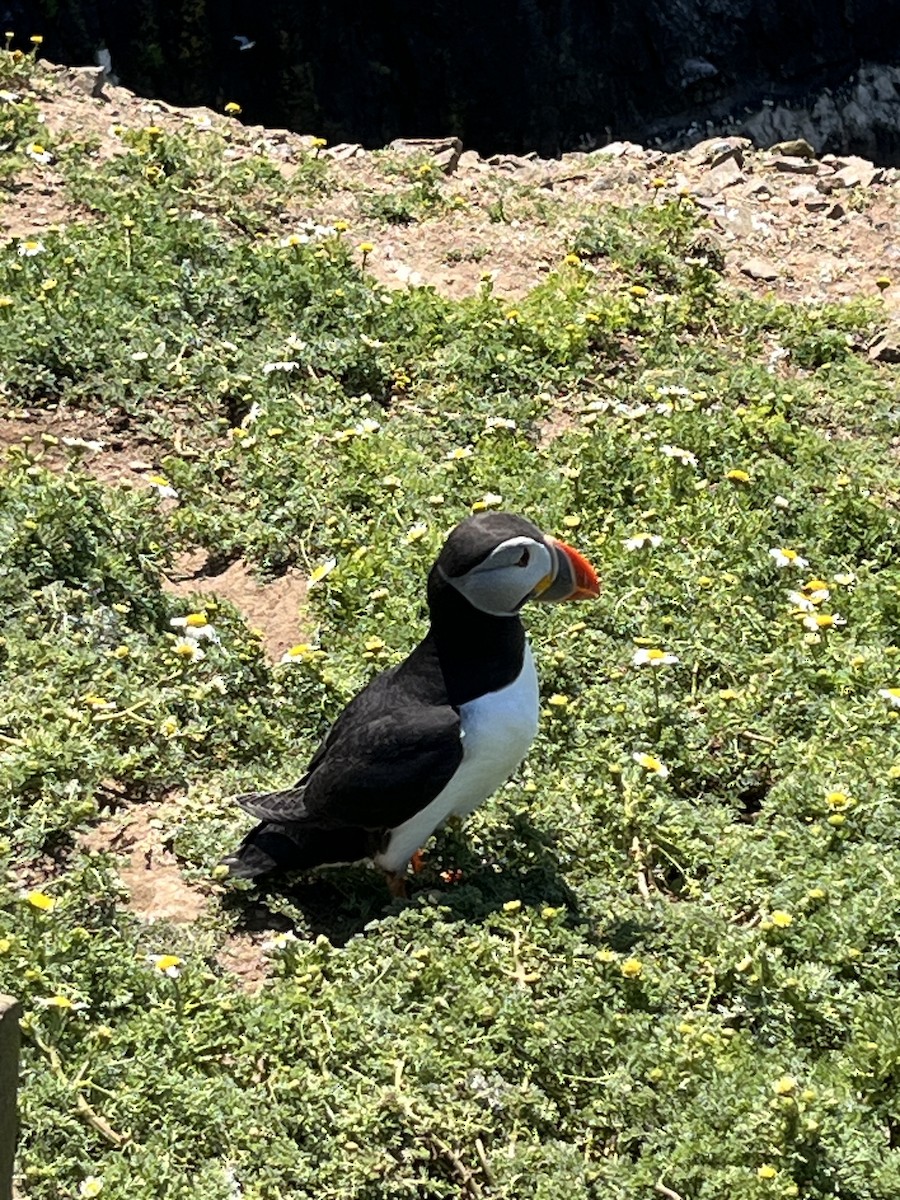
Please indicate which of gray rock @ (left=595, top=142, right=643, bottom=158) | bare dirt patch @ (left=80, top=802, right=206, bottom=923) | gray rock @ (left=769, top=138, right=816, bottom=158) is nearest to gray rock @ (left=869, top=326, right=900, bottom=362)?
gray rock @ (left=595, top=142, right=643, bottom=158)

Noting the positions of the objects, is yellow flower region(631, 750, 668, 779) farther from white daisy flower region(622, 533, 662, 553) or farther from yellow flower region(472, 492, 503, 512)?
yellow flower region(472, 492, 503, 512)

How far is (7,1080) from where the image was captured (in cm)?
262

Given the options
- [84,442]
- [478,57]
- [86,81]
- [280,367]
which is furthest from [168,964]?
[478,57]

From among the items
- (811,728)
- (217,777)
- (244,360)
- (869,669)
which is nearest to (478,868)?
(217,777)

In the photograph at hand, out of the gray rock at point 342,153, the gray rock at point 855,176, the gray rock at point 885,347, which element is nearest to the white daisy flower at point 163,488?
the gray rock at point 885,347

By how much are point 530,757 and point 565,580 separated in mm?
955

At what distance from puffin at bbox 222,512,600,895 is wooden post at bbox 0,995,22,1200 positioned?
182 cm

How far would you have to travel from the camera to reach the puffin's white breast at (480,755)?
4.51 meters

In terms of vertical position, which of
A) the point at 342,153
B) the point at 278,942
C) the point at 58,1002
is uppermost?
the point at 58,1002

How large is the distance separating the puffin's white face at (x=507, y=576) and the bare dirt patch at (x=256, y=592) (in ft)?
5.30

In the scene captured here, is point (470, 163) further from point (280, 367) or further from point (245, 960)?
point (245, 960)

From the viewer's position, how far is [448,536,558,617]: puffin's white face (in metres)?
4.47

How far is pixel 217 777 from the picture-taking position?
5266 millimetres

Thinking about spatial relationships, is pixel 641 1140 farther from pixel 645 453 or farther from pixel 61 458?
pixel 61 458
